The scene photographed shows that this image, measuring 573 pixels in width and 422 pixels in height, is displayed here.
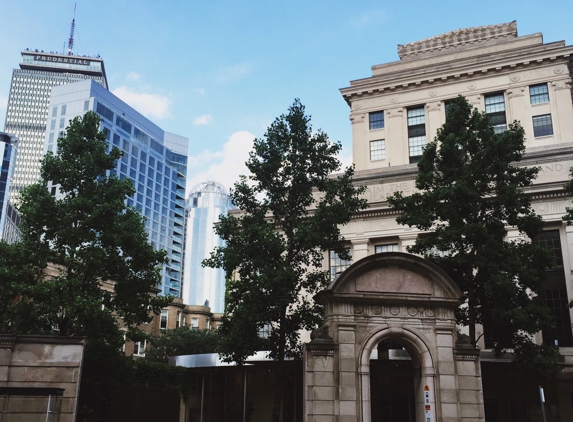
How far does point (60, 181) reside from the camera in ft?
81.4

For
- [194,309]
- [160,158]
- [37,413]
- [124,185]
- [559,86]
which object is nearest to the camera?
[37,413]

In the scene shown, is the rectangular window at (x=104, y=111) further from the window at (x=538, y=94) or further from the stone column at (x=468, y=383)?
the stone column at (x=468, y=383)

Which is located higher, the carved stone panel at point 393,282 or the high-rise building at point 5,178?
the high-rise building at point 5,178

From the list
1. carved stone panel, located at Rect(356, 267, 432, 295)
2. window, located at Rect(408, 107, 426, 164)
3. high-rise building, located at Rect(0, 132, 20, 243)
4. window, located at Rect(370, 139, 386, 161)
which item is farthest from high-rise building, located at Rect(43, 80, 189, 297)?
carved stone panel, located at Rect(356, 267, 432, 295)

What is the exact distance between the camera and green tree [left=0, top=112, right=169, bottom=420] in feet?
73.2

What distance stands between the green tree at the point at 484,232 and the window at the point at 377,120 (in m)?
21.3

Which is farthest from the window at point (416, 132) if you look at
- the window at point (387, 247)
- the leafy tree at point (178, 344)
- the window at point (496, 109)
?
the leafy tree at point (178, 344)

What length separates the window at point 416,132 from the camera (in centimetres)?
4597

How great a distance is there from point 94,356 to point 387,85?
34.0 m

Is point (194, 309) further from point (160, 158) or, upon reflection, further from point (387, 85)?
point (160, 158)

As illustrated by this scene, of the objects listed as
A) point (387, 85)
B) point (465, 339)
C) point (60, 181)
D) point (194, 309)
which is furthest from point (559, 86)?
point (194, 309)

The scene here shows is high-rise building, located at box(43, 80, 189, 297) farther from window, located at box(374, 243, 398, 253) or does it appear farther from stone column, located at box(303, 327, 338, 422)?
stone column, located at box(303, 327, 338, 422)

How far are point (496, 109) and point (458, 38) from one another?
989 centimetres

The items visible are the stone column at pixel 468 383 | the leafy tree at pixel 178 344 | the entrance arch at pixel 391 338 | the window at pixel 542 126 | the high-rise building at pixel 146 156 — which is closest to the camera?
the entrance arch at pixel 391 338
